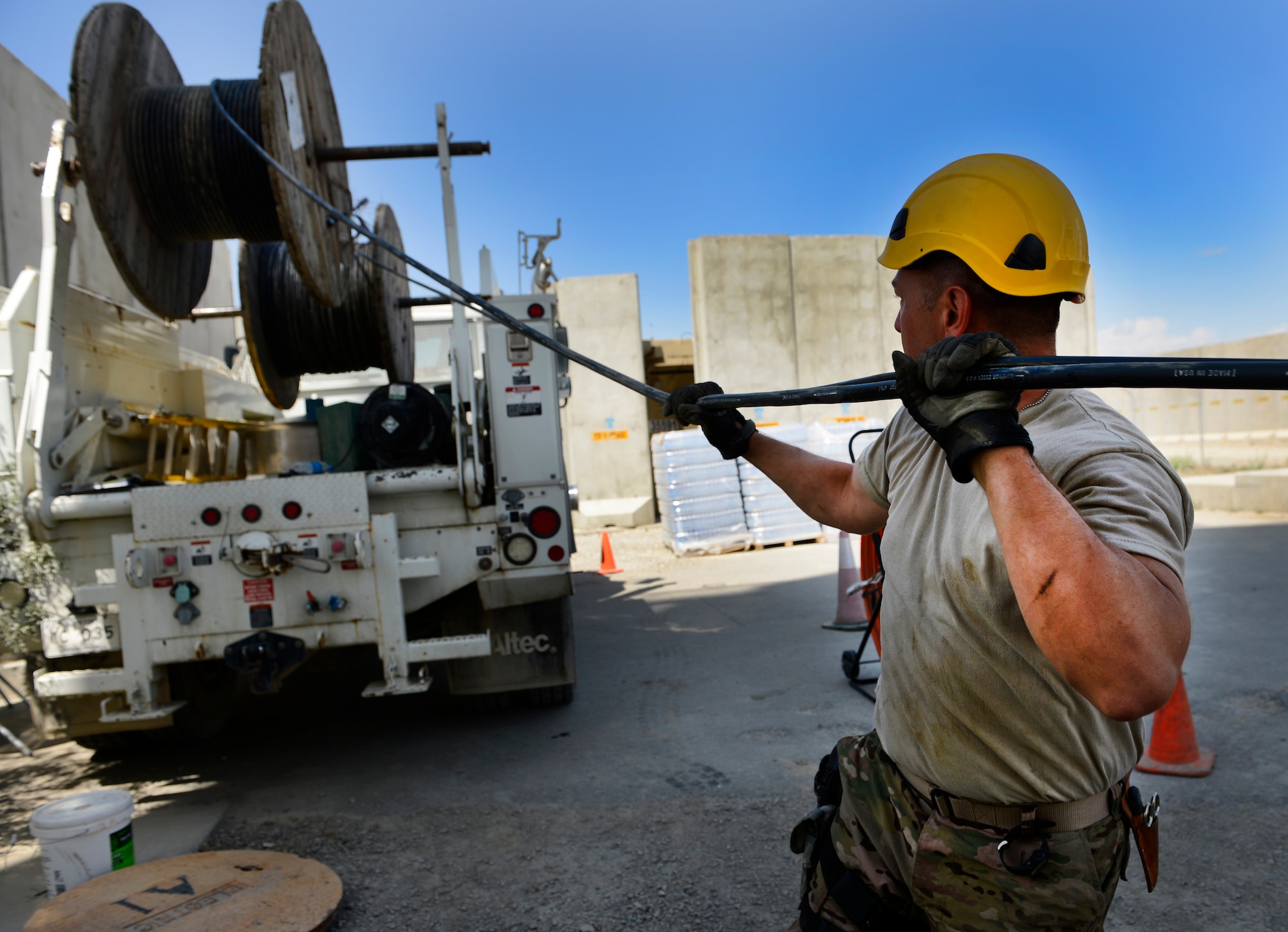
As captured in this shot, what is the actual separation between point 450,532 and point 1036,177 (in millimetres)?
3219

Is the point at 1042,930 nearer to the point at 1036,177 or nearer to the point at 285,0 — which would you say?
the point at 1036,177

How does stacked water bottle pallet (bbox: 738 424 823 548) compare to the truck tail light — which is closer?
the truck tail light

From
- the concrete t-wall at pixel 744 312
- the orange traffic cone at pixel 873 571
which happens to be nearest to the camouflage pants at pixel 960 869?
the orange traffic cone at pixel 873 571

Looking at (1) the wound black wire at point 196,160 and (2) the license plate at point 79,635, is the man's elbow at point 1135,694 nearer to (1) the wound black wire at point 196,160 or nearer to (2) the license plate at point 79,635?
(2) the license plate at point 79,635

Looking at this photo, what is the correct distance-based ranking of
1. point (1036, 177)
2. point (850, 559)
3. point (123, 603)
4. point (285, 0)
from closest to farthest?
point (1036, 177)
point (123, 603)
point (285, 0)
point (850, 559)

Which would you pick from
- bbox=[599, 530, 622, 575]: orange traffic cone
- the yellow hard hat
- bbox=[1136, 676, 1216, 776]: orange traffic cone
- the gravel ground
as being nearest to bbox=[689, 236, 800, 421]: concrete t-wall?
bbox=[599, 530, 622, 575]: orange traffic cone

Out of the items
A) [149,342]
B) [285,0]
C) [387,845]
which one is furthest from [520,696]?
[285,0]

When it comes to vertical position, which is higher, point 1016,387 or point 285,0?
point 285,0

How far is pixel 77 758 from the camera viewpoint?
474 cm

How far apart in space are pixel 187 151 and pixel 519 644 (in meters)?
3.03

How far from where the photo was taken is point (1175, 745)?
12.4 ft

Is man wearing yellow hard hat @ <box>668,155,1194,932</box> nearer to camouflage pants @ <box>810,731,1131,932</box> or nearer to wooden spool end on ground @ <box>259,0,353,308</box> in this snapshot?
camouflage pants @ <box>810,731,1131,932</box>

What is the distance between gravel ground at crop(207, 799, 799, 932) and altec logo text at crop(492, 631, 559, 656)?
933mm

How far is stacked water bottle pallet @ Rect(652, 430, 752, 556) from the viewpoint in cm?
1238
